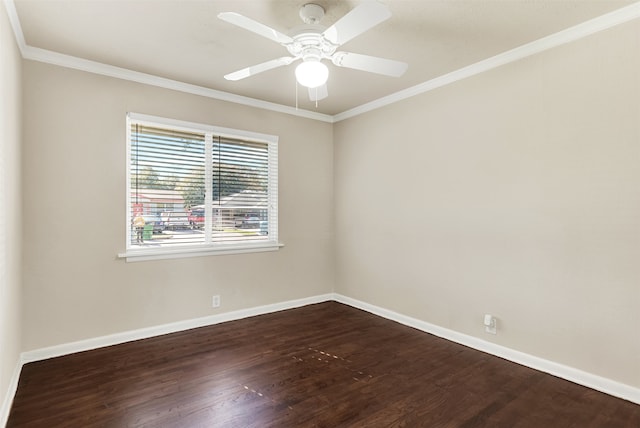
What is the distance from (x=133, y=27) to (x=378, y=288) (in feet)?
11.3

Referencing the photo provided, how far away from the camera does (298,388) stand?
96.3 inches

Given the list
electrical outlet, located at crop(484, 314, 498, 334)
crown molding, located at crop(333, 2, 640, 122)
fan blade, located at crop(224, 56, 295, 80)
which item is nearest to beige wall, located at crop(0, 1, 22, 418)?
fan blade, located at crop(224, 56, 295, 80)

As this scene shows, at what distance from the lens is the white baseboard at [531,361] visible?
2.34m

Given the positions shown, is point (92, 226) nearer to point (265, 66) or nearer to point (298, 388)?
point (265, 66)

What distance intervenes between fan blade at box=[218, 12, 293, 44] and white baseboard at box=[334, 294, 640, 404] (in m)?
2.91

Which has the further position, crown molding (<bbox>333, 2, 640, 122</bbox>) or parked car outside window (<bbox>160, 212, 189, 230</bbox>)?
parked car outside window (<bbox>160, 212, 189, 230</bbox>)

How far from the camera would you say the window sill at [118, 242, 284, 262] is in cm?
330

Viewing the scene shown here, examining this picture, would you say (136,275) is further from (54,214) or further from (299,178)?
(299,178)

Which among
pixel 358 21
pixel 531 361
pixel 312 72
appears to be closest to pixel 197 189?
pixel 312 72

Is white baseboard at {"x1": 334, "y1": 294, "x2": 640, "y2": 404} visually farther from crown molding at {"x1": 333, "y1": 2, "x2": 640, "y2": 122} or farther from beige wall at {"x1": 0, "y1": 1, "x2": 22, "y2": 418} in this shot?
beige wall at {"x1": 0, "y1": 1, "x2": 22, "y2": 418}

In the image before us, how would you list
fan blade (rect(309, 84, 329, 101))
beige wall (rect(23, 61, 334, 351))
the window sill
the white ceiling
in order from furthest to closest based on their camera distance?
the window sill < beige wall (rect(23, 61, 334, 351)) < fan blade (rect(309, 84, 329, 101)) < the white ceiling

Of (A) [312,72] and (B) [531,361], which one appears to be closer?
(A) [312,72]

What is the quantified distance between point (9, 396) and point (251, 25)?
269cm

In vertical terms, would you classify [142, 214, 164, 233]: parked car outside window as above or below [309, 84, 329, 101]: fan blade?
below
